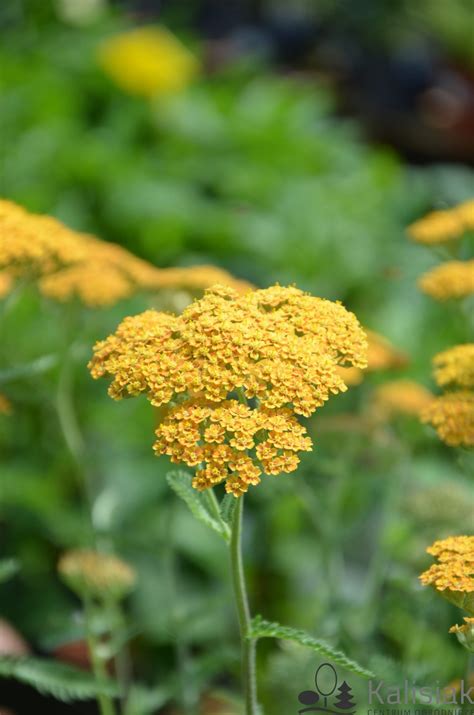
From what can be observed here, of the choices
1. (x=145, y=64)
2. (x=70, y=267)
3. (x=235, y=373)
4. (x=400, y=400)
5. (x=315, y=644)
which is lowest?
(x=315, y=644)

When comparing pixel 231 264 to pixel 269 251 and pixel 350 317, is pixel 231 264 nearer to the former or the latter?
pixel 269 251

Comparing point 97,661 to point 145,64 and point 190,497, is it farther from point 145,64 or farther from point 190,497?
point 145,64

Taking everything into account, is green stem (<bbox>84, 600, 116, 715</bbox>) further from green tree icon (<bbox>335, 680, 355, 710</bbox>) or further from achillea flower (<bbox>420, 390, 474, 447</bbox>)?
achillea flower (<bbox>420, 390, 474, 447</bbox>)

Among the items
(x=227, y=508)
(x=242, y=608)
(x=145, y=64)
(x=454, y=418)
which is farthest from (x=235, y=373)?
(x=145, y=64)

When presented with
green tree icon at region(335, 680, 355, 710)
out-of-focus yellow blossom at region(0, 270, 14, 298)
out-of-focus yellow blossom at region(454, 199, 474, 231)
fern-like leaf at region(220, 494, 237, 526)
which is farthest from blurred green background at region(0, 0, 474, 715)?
out-of-focus yellow blossom at region(454, 199, 474, 231)

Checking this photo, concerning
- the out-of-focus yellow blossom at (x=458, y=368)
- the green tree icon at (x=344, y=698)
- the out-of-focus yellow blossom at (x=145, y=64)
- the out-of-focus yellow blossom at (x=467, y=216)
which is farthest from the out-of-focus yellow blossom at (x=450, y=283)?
the out-of-focus yellow blossom at (x=145, y=64)

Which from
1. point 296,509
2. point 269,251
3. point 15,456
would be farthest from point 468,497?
point 269,251
